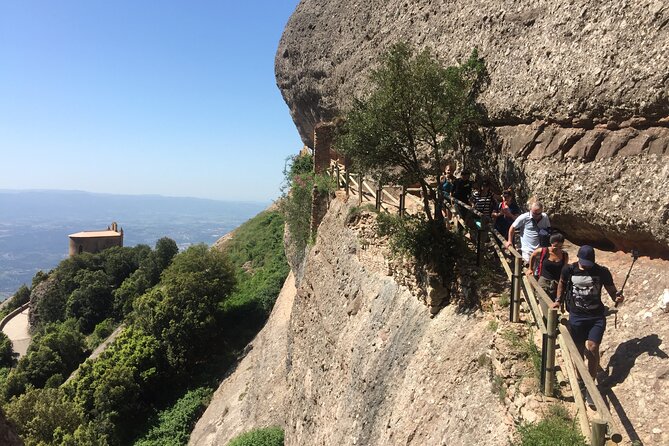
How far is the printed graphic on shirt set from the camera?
18.7 feet

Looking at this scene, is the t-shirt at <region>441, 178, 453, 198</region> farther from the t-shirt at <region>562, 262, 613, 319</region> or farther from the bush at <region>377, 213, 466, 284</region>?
the t-shirt at <region>562, 262, 613, 319</region>

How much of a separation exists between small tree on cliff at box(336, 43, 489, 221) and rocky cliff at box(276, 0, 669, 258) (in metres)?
1.40

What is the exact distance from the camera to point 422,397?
7973mm

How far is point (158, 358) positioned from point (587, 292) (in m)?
29.6

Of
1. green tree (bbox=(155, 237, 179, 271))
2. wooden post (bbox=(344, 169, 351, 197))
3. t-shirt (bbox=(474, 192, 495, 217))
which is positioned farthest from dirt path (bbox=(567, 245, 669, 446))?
green tree (bbox=(155, 237, 179, 271))

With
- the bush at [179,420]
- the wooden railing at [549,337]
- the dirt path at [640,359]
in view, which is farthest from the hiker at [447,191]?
the bush at [179,420]

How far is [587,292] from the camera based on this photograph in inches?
226

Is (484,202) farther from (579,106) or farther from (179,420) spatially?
(179,420)

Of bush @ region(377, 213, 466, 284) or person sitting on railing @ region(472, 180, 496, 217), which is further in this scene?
person sitting on railing @ region(472, 180, 496, 217)

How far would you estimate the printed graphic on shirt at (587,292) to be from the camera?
225 inches

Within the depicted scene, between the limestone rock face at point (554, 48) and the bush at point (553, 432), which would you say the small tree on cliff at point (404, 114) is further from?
the bush at point (553, 432)

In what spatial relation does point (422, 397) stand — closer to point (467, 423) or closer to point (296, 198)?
point (467, 423)

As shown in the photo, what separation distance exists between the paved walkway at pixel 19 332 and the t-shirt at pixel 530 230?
194 ft

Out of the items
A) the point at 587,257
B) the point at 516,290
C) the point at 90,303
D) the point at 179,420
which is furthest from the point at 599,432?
the point at 90,303
